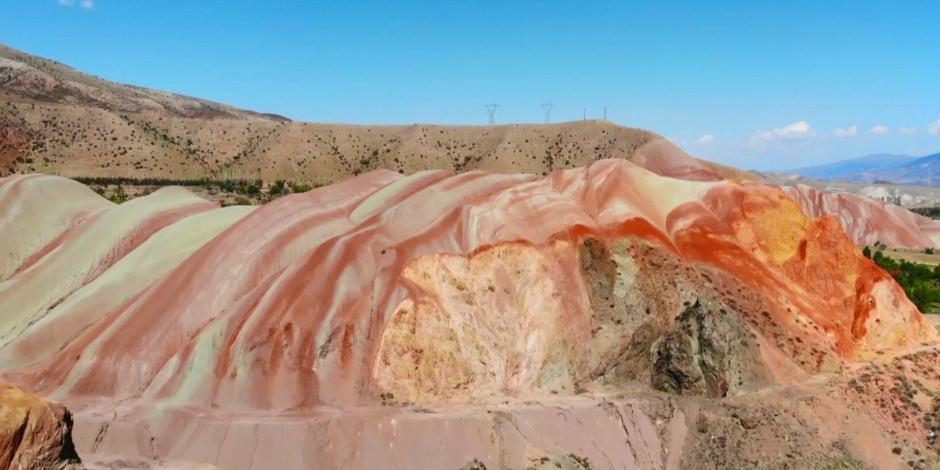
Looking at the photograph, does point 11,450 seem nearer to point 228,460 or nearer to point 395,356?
point 228,460

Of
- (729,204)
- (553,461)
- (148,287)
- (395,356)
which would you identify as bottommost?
(553,461)

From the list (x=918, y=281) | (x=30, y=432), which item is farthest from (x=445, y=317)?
(x=918, y=281)

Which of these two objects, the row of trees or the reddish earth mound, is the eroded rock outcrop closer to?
the reddish earth mound

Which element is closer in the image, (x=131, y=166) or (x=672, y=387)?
(x=672, y=387)

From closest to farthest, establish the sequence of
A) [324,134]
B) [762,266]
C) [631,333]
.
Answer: [631,333] < [762,266] < [324,134]

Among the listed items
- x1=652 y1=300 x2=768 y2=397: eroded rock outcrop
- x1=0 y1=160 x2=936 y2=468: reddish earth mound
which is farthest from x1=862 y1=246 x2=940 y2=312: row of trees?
x1=652 y1=300 x2=768 y2=397: eroded rock outcrop

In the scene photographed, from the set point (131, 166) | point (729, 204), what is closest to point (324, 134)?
point (131, 166)

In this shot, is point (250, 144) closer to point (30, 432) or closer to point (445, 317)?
point (445, 317)

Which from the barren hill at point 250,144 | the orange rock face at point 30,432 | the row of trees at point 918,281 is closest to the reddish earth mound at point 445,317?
the orange rock face at point 30,432
